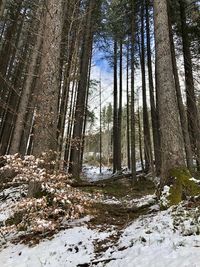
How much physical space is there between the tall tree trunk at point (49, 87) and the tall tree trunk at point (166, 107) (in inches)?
103

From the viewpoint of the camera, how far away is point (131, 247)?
185 inches

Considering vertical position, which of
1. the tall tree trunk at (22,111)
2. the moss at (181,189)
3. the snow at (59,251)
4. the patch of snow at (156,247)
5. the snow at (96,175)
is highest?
the tall tree trunk at (22,111)

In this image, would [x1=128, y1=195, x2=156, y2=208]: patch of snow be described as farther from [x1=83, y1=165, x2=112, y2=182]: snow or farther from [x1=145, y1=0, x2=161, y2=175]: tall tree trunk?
[x1=83, y1=165, x2=112, y2=182]: snow

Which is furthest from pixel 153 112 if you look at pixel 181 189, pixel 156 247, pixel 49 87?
pixel 156 247

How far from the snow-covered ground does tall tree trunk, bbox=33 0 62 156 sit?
2.23m

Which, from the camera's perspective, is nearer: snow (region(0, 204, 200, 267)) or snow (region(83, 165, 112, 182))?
snow (region(0, 204, 200, 267))

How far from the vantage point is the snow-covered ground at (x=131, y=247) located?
13.2ft

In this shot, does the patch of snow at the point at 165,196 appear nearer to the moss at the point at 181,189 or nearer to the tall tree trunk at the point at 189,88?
the moss at the point at 181,189

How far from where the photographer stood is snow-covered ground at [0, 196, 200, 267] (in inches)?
158

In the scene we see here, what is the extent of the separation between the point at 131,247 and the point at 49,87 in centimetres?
446

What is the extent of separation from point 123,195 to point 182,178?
5.93 meters

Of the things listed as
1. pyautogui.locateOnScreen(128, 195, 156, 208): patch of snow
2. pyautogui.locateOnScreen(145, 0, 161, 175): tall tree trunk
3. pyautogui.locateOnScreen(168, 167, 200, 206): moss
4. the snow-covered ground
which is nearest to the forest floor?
the snow-covered ground

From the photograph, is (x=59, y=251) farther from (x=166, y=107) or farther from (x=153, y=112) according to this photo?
(x=153, y=112)

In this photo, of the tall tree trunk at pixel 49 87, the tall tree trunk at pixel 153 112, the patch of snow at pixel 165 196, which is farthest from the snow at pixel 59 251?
the tall tree trunk at pixel 153 112
